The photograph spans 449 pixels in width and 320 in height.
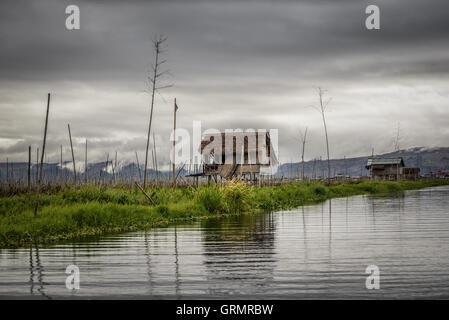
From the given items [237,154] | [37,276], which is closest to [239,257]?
[37,276]

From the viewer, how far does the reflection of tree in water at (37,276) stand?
6473 mm

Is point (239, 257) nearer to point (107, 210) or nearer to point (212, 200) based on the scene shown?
point (107, 210)

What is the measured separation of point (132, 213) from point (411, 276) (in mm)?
10389

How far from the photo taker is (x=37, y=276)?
24.3ft

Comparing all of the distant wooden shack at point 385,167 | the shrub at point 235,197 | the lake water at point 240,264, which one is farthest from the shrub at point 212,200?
the distant wooden shack at point 385,167

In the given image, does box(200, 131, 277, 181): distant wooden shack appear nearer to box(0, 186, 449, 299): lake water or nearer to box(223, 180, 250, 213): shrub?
box(223, 180, 250, 213): shrub

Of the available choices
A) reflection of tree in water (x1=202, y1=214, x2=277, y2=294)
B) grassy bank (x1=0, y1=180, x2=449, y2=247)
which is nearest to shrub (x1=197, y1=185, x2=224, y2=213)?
grassy bank (x1=0, y1=180, x2=449, y2=247)

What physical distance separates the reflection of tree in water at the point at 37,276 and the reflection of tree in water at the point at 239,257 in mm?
2238

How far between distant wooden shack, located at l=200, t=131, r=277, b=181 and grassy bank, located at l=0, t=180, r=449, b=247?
43.6 ft

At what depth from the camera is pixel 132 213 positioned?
15.7 metres

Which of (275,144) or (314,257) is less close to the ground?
(275,144)
